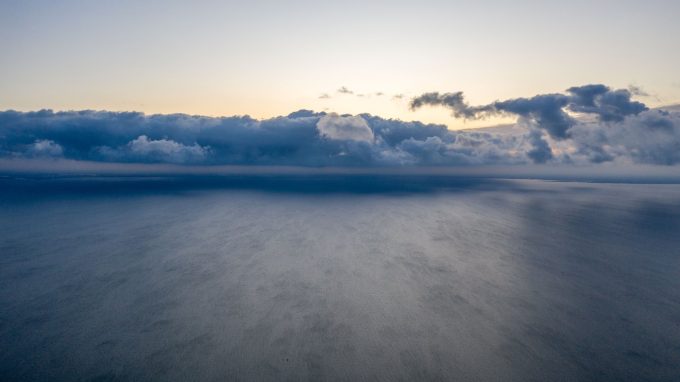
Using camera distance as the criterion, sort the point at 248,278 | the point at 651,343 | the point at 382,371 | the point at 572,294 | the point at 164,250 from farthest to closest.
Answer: the point at 164,250, the point at 248,278, the point at 572,294, the point at 651,343, the point at 382,371

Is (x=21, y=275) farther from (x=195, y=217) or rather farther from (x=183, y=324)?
(x=195, y=217)

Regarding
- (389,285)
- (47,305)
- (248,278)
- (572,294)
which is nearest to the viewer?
(47,305)

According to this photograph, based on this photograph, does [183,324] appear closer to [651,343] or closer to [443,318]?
[443,318]

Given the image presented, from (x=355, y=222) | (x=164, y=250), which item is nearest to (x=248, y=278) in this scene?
(x=164, y=250)

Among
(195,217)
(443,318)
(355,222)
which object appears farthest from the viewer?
(195,217)

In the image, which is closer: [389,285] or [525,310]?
[525,310]

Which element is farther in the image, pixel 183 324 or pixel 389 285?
pixel 389 285

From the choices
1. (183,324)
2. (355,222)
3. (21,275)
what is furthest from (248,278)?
(355,222)

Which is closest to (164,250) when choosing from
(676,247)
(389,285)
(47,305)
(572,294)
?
(47,305)

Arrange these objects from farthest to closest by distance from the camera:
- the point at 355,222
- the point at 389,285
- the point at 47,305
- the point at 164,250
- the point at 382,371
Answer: the point at 355,222 → the point at 164,250 → the point at 389,285 → the point at 47,305 → the point at 382,371
